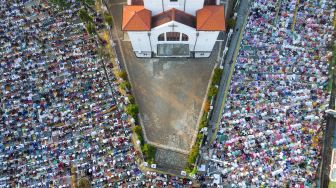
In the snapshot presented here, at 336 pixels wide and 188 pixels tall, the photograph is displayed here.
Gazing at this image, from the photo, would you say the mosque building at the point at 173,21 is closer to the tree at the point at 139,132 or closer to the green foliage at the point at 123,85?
the green foliage at the point at 123,85

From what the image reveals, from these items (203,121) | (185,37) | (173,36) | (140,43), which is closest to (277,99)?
(203,121)

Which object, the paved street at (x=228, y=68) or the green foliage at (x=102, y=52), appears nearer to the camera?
the paved street at (x=228, y=68)

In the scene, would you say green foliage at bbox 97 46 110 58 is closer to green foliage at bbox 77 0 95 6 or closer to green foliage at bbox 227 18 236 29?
green foliage at bbox 77 0 95 6

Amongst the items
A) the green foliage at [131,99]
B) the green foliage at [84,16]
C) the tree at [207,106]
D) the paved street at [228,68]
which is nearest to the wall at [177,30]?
the paved street at [228,68]

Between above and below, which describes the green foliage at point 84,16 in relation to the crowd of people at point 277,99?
above

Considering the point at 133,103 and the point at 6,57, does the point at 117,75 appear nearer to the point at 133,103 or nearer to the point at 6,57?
the point at 133,103

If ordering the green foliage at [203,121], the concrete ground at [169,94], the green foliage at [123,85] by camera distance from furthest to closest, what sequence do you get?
the green foliage at [123,85], the concrete ground at [169,94], the green foliage at [203,121]

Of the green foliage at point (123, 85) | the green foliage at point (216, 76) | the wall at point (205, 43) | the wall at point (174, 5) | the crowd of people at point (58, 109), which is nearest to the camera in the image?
the wall at point (174, 5)
